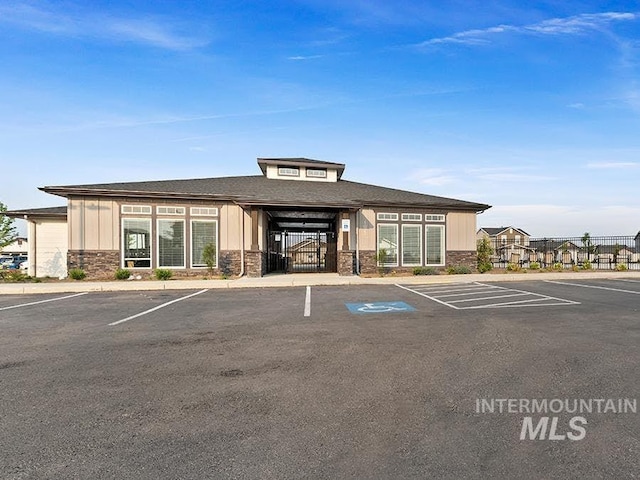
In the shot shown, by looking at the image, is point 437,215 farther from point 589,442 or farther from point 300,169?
point 589,442

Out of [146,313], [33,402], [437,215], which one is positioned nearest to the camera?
[33,402]

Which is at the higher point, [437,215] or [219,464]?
[437,215]

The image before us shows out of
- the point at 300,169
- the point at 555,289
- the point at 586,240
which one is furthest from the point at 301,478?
the point at 586,240

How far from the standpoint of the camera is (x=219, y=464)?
2.71 m

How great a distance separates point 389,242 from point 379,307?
33.1ft

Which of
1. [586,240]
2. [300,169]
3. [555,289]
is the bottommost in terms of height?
[555,289]

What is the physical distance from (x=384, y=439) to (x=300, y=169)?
2137 cm

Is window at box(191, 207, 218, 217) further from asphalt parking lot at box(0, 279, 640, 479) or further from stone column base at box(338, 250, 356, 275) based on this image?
→ asphalt parking lot at box(0, 279, 640, 479)

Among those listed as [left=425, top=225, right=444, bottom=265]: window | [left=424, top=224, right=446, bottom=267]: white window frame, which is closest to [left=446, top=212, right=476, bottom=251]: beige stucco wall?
[left=424, top=224, right=446, bottom=267]: white window frame

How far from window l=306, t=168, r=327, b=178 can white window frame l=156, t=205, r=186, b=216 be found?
9.10 m

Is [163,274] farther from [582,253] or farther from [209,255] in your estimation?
[582,253]

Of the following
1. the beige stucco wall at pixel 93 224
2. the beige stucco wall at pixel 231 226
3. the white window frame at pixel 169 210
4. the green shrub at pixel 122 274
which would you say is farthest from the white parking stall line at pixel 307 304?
the beige stucco wall at pixel 93 224

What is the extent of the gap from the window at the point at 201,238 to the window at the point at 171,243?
0.52m

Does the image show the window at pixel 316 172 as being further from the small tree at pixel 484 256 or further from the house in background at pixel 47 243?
the house in background at pixel 47 243
